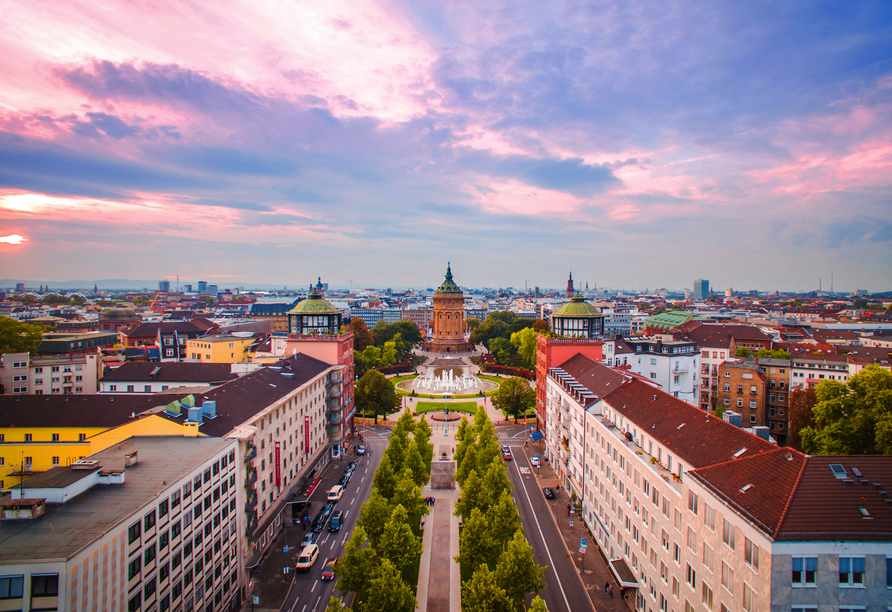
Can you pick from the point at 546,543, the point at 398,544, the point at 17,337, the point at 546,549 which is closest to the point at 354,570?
the point at 398,544

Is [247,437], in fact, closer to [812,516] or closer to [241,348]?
[812,516]

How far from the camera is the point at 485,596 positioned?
3319cm

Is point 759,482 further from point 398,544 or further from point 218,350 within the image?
point 218,350

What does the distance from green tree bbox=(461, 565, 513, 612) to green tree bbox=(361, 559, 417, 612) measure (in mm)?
4052

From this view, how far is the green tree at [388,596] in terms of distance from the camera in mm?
33062

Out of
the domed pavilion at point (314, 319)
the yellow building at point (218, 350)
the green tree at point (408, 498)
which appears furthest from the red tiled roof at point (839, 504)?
the yellow building at point (218, 350)

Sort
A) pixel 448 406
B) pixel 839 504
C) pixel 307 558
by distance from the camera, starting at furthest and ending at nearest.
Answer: pixel 448 406 < pixel 307 558 < pixel 839 504

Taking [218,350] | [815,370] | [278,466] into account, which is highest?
[815,370]

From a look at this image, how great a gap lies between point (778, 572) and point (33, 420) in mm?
64854

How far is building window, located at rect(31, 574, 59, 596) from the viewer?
74.2ft

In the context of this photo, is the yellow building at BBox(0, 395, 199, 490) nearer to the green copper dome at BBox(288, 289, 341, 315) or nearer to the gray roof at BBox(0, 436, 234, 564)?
the gray roof at BBox(0, 436, 234, 564)

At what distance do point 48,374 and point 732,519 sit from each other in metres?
95.0

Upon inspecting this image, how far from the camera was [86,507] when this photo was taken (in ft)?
92.1

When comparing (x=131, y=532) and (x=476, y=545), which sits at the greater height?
(x=131, y=532)
